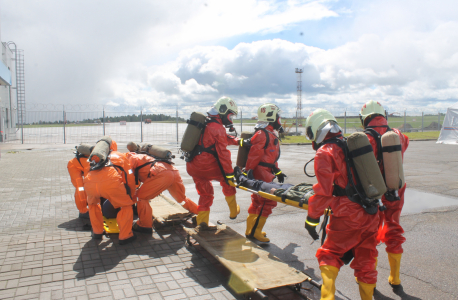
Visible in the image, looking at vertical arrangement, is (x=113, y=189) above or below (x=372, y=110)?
below

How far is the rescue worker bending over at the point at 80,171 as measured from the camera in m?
5.31

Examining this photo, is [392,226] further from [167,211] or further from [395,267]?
[167,211]

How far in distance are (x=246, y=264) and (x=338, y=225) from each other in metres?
1.22

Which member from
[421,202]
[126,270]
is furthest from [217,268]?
[421,202]

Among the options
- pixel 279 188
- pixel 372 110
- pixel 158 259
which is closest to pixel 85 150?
pixel 158 259

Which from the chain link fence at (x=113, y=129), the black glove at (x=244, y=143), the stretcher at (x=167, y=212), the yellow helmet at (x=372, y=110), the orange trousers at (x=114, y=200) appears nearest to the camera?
the yellow helmet at (x=372, y=110)

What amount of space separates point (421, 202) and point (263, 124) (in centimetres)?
433

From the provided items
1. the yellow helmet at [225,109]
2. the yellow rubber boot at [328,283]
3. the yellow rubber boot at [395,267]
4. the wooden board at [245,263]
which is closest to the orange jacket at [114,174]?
the wooden board at [245,263]

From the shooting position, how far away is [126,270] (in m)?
3.79

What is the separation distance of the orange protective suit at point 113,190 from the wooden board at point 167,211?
762 millimetres

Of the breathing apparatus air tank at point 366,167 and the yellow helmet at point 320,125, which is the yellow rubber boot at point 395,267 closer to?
the breathing apparatus air tank at point 366,167

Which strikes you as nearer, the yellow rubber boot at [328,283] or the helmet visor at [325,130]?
the yellow rubber boot at [328,283]

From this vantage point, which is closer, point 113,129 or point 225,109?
point 225,109

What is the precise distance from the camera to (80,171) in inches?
219
